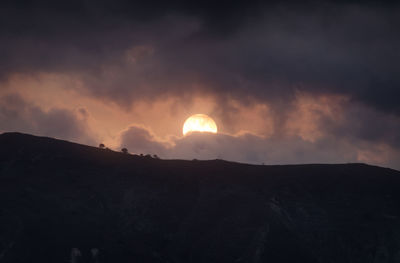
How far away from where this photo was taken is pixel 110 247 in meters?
74.3

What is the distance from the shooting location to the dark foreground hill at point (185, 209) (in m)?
75.4

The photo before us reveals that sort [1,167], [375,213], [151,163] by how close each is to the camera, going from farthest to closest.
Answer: [151,163]
[1,167]
[375,213]

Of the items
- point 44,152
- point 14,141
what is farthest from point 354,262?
point 14,141

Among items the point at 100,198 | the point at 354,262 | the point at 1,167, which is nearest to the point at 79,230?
the point at 100,198

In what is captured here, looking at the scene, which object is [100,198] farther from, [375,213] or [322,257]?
[375,213]

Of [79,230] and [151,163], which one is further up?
[151,163]

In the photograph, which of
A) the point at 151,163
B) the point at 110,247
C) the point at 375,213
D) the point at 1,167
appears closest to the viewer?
the point at 110,247

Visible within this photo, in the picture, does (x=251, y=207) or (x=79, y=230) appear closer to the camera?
(x=79, y=230)

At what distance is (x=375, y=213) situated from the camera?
276ft

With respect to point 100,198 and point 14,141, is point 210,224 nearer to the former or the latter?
point 100,198

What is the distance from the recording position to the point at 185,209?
89.0m

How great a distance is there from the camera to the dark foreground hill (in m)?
75.4

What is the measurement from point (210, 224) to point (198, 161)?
20.4m

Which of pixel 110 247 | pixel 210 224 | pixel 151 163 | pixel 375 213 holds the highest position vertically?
pixel 151 163
